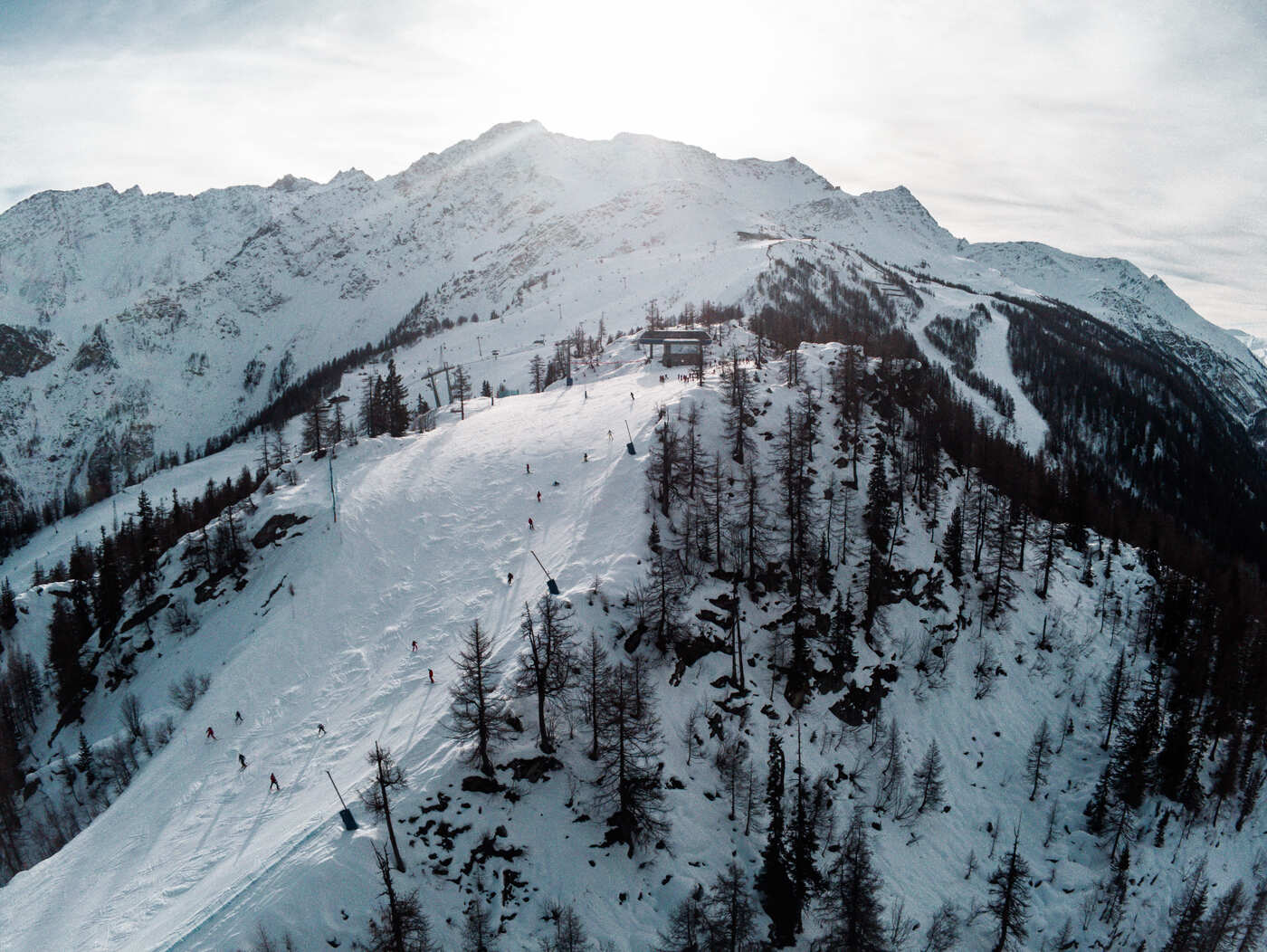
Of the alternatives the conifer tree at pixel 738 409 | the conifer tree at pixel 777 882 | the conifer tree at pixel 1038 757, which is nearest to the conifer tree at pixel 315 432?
the conifer tree at pixel 738 409

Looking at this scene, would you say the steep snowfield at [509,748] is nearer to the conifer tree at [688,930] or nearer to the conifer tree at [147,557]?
the conifer tree at [688,930]

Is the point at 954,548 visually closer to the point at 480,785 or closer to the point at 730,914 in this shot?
the point at 730,914

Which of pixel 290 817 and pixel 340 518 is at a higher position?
pixel 340 518

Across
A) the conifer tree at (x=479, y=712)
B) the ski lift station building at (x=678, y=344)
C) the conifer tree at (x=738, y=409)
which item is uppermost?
the ski lift station building at (x=678, y=344)

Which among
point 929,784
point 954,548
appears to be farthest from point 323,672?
point 954,548

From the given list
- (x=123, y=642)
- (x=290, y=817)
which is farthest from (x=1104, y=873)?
(x=123, y=642)

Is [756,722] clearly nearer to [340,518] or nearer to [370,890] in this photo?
[370,890]

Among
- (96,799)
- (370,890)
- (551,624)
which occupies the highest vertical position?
(551,624)
